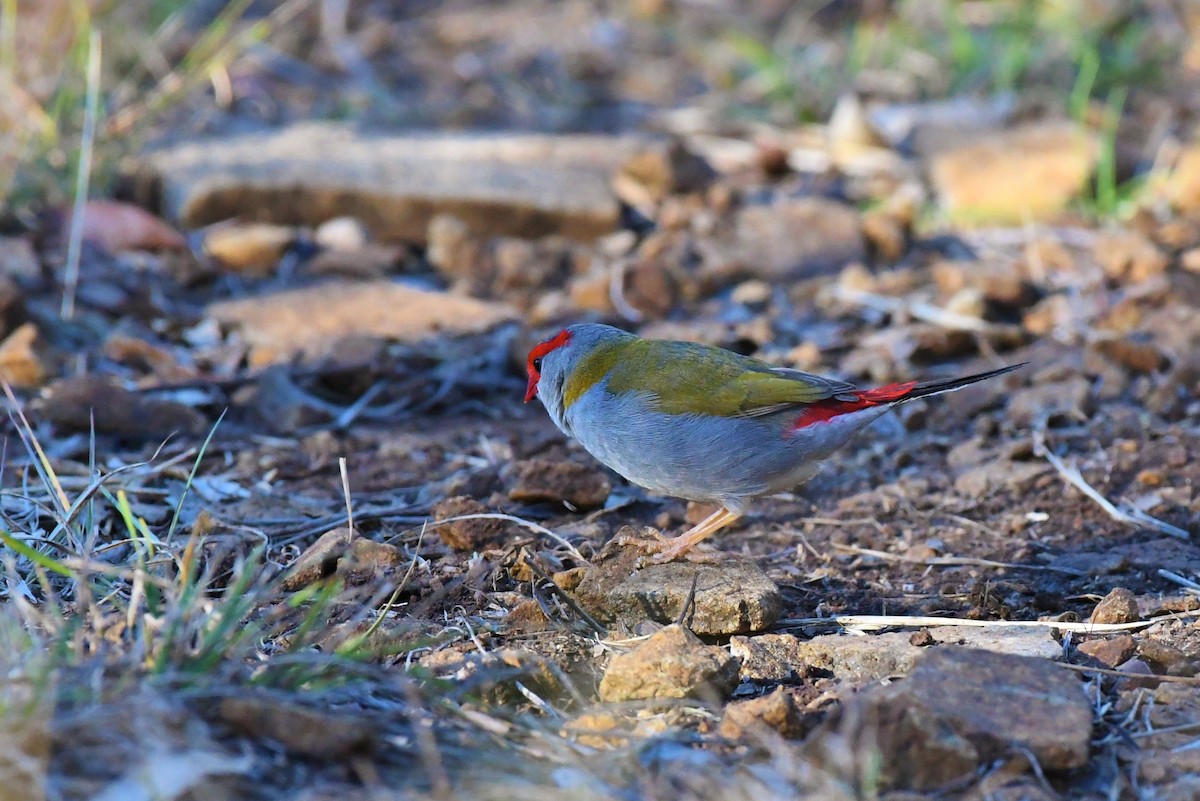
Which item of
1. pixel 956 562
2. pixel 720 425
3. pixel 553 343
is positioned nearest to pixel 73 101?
pixel 553 343

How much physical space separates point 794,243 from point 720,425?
10.0 ft

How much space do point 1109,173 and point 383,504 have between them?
4.47 m

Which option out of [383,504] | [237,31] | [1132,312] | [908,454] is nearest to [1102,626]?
[908,454]

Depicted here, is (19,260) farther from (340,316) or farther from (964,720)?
(964,720)

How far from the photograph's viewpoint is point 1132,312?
18.7 feet

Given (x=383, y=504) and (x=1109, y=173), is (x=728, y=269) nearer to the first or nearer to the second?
(x=1109, y=173)

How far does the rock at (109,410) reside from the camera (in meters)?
4.61

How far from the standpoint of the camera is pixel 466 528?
3863 mm

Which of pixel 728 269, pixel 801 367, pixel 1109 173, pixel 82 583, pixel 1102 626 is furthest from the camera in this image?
pixel 1109 173

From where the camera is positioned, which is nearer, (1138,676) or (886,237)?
(1138,676)

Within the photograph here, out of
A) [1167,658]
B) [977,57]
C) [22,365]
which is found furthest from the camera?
[977,57]

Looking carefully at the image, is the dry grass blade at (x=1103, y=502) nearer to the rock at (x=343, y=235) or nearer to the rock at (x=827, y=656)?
the rock at (x=827, y=656)

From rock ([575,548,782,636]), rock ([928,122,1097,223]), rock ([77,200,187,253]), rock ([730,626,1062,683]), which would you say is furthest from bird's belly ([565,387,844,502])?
rock ([928,122,1097,223])

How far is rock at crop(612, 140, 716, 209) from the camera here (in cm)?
716
